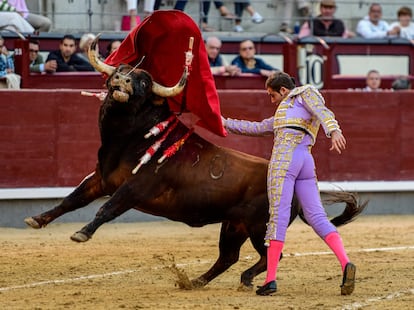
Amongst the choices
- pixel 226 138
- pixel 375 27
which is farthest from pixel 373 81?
pixel 226 138

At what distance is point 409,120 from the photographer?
12578mm

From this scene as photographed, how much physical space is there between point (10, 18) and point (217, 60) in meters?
2.08

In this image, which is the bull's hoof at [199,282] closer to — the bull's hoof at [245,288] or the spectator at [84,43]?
the bull's hoof at [245,288]

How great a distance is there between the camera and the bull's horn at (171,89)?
729 cm

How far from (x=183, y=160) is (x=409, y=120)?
5669 mm

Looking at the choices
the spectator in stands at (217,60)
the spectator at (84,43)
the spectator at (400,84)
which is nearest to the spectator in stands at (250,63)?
the spectator in stands at (217,60)

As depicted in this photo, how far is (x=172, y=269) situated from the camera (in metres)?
7.61

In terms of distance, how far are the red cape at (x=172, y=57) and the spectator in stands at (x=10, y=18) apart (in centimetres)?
467

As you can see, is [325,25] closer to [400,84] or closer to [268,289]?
[400,84]

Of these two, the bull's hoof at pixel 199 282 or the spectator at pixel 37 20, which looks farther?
the spectator at pixel 37 20

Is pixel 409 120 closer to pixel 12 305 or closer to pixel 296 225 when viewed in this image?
pixel 296 225

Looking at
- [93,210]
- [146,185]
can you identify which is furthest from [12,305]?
[93,210]

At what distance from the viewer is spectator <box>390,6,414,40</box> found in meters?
14.5

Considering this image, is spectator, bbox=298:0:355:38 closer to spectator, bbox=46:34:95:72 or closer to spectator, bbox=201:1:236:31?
spectator, bbox=201:1:236:31
